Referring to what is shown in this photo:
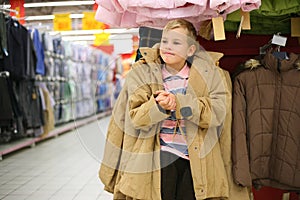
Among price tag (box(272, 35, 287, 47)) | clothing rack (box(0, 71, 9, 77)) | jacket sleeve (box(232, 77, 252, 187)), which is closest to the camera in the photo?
jacket sleeve (box(232, 77, 252, 187))

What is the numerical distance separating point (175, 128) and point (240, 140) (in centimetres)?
37

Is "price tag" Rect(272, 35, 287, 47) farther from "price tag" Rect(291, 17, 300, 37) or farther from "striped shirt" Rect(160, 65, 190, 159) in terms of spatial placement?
"striped shirt" Rect(160, 65, 190, 159)

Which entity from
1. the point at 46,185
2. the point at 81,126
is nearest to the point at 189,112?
the point at 81,126

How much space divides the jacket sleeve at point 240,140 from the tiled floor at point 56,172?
68 cm

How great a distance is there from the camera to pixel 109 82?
843 centimetres

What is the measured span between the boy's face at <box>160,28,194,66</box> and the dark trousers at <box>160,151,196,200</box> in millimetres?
439

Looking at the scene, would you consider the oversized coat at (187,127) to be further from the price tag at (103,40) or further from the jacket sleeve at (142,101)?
the price tag at (103,40)

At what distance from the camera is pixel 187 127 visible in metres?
1.77

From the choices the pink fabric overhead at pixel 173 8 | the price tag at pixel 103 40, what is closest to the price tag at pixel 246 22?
the pink fabric overhead at pixel 173 8

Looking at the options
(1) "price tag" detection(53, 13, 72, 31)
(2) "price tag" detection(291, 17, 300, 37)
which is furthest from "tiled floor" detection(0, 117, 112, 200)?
(1) "price tag" detection(53, 13, 72, 31)

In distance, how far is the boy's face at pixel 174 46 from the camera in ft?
5.71

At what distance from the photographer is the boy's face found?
174cm

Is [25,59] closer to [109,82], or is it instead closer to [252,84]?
[109,82]

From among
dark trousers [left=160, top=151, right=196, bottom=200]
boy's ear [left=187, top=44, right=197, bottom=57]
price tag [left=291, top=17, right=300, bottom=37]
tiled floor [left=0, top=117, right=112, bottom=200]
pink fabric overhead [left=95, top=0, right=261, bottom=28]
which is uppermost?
pink fabric overhead [left=95, top=0, right=261, bottom=28]
